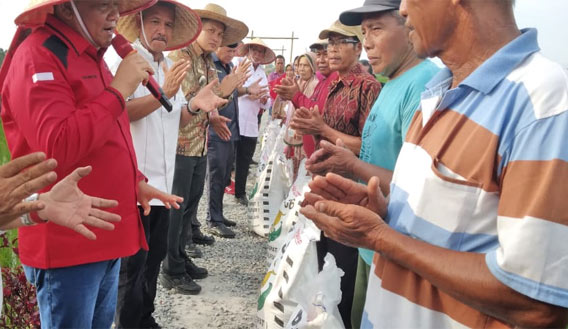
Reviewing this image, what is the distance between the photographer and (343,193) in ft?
4.82

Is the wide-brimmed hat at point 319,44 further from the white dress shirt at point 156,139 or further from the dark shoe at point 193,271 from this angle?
the dark shoe at point 193,271

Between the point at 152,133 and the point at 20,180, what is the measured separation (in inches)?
61.0

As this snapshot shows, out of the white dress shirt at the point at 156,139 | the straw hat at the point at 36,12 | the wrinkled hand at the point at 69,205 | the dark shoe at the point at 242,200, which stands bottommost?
the dark shoe at the point at 242,200

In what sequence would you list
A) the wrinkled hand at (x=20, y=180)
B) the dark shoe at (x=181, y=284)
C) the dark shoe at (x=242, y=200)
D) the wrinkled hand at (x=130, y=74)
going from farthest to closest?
the dark shoe at (x=242, y=200)
the dark shoe at (x=181, y=284)
the wrinkled hand at (x=130, y=74)
the wrinkled hand at (x=20, y=180)

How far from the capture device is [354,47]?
3.20 metres

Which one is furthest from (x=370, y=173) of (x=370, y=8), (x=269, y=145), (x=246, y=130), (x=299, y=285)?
(x=246, y=130)

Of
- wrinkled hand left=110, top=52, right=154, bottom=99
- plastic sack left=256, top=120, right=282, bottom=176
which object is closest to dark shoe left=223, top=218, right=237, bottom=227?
plastic sack left=256, top=120, right=282, bottom=176

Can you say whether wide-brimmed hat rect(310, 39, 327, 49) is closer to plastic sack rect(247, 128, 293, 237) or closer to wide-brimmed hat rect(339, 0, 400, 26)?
plastic sack rect(247, 128, 293, 237)

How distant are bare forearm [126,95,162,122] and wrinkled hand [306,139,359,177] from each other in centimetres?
97

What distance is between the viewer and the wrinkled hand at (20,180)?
3.33ft

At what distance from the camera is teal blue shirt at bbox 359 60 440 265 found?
78.7 inches

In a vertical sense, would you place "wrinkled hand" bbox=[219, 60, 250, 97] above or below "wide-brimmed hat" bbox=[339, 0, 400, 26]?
below

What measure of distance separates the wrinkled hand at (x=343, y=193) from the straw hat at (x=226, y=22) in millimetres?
2867

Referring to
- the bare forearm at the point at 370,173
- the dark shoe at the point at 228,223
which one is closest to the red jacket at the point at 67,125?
the bare forearm at the point at 370,173
